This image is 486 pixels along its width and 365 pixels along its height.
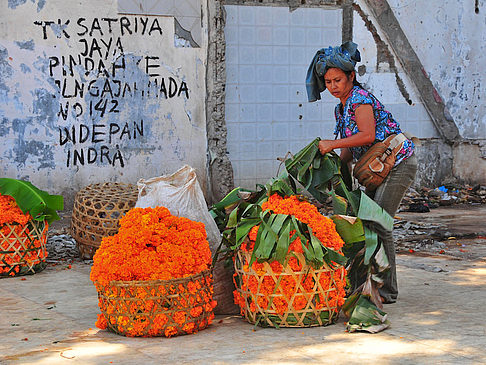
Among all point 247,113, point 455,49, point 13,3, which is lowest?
point 247,113

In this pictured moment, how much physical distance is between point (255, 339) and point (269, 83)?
6658mm

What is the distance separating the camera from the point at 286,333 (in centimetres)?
435

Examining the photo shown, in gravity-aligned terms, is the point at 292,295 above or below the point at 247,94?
below

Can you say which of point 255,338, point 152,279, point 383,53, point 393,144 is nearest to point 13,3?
point 383,53

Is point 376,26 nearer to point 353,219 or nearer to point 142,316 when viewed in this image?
point 353,219

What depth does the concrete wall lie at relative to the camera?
9.12 metres

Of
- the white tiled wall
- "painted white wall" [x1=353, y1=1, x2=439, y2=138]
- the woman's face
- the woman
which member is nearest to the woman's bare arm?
the woman

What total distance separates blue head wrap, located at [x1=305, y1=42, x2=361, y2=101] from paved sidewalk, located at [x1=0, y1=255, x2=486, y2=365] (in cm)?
162

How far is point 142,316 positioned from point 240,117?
631 centimetres

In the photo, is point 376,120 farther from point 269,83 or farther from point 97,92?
point 269,83

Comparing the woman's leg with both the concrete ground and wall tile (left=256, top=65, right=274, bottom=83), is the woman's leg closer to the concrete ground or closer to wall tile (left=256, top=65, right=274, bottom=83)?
the concrete ground

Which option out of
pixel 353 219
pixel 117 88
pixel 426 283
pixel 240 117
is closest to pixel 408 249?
pixel 426 283

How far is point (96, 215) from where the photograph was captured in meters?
6.66

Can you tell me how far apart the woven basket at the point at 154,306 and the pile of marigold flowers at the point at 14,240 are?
2064 mm
